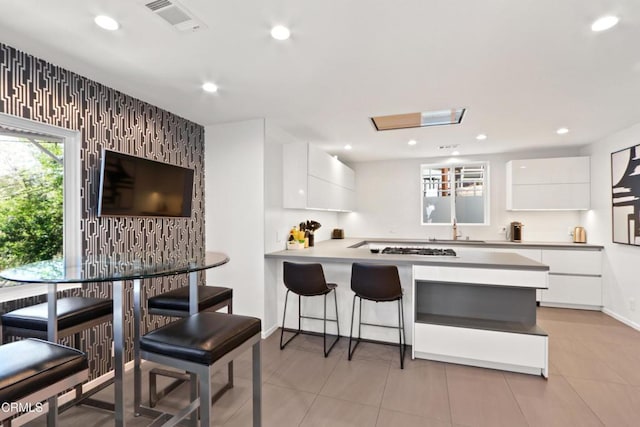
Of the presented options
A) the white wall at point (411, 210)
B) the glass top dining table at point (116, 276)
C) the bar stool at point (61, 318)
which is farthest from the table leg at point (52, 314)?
the white wall at point (411, 210)

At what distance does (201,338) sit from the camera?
1.44m

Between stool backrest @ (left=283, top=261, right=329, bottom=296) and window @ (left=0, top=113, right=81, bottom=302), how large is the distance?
69.2 inches

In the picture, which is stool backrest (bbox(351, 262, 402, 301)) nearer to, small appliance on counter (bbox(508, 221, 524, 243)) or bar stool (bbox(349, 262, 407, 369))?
bar stool (bbox(349, 262, 407, 369))

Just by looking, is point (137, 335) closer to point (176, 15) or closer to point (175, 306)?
point (175, 306)

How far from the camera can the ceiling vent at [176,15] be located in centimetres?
160

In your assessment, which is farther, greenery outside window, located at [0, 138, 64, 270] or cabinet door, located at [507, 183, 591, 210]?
cabinet door, located at [507, 183, 591, 210]

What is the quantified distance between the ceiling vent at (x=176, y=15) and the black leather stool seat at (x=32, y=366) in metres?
1.68

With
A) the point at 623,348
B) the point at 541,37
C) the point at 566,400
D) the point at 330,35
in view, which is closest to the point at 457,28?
the point at 541,37

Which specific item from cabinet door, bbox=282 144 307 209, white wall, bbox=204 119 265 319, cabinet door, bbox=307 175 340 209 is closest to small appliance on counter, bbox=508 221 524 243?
cabinet door, bbox=307 175 340 209

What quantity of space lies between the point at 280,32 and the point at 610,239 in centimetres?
488

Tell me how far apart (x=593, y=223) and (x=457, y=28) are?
4398mm

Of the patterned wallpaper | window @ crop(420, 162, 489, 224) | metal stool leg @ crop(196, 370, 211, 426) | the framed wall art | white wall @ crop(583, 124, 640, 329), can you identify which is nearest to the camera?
metal stool leg @ crop(196, 370, 211, 426)

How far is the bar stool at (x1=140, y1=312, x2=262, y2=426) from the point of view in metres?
1.36

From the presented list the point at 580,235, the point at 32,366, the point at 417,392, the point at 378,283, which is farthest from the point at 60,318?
the point at 580,235
